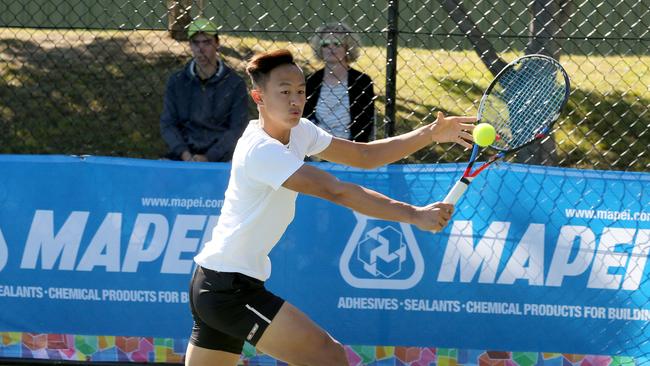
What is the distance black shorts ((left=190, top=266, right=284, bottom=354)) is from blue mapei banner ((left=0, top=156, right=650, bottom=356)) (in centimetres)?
134

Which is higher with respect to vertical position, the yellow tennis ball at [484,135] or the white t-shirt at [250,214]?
the yellow tennis ball at [484,135]

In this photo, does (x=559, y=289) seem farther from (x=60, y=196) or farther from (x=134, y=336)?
(x=60, y=196)

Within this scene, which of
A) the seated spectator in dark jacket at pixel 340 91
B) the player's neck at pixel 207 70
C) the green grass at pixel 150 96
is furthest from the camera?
the green grass at pixel 150 96

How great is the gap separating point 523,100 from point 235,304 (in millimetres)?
1623

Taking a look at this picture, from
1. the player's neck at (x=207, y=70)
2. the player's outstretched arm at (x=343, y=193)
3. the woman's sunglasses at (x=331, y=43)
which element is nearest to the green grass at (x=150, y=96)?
the woman's sunglasses at (x=331, y=43)

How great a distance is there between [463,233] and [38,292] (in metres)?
2.23

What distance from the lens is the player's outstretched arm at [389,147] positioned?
4285mm

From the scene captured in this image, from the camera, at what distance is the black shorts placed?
3.95 metres

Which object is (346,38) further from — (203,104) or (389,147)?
(389,147)

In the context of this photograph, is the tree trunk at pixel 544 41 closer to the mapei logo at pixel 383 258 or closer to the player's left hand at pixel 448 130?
the mapei logo at pixel 383 258

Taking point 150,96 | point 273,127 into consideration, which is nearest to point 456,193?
point 273,127

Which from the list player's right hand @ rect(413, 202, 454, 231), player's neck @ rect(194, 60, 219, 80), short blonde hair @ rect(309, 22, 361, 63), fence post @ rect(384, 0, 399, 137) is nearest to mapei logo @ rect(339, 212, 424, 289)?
fence post @ rect(384, 0, 399, 137)

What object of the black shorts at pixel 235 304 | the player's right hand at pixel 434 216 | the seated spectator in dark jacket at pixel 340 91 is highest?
the seated spectator in dark jacket at pixel 340 91

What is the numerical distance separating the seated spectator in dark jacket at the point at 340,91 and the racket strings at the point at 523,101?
1404mm
